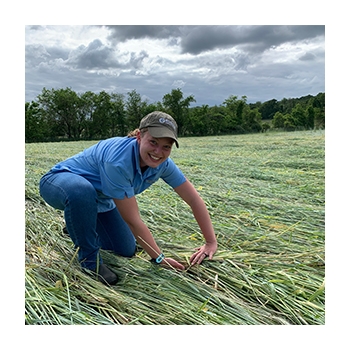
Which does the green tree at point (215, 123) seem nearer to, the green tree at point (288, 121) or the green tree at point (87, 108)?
the green tree at point (288, 121)

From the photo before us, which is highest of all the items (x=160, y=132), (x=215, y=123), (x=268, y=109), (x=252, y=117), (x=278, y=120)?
(x=268, y=109)

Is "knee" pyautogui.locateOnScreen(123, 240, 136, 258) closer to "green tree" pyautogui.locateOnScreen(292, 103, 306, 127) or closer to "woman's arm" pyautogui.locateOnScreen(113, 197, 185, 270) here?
"woman's arm" pyautogui.locateOnScreen(113, 197, 185, 270)

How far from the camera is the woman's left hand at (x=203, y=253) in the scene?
1.36 m

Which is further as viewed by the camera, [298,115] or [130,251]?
[298,115]

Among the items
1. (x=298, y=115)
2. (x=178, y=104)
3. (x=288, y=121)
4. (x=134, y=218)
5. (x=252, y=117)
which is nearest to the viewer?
(x=134, y=218)

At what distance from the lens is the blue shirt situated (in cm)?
121

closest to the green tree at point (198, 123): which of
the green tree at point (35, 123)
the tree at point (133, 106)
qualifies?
the tree at point (133, 106)

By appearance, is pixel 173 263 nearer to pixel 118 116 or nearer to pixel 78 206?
pixel 78 206

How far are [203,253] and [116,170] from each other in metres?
0.61

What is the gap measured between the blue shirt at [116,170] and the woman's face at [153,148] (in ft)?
0.25

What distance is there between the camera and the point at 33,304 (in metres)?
1.10

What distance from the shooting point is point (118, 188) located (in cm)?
120

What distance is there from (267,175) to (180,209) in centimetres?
175

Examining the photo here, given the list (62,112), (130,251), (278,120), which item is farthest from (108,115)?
(130,251)
